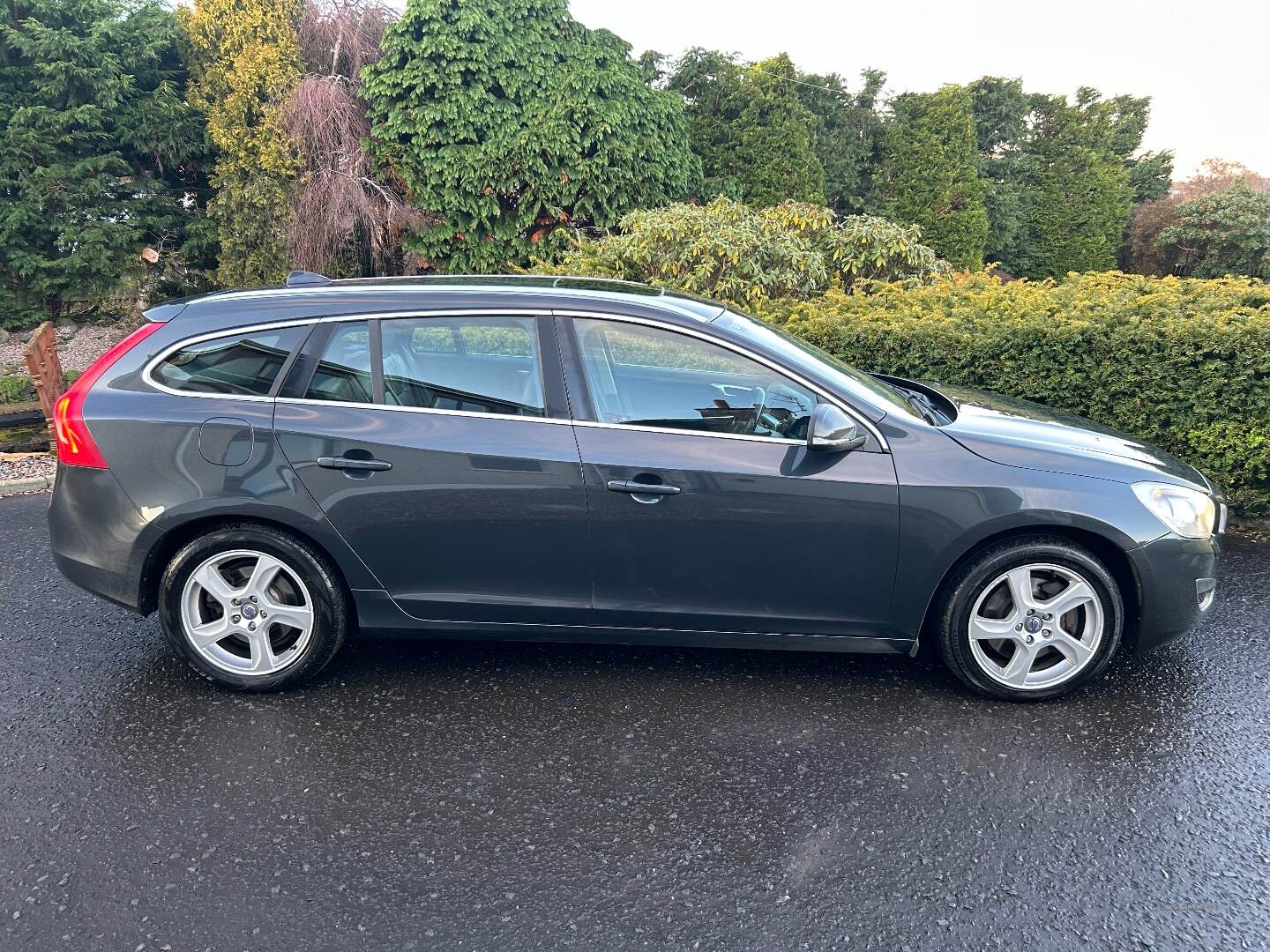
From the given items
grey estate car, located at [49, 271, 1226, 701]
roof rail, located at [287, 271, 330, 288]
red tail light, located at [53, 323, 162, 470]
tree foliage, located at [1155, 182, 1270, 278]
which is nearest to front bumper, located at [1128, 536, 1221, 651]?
grey estate car, located at [49, 271, 1226, 701]

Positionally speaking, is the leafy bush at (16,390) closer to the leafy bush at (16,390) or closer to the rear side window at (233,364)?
the leafy bush at (16,390)

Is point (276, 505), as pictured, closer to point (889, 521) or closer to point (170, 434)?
point (170, 434)

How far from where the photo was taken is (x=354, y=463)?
3184 millimetres

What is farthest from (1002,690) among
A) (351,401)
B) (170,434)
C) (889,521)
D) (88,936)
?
(170,434)

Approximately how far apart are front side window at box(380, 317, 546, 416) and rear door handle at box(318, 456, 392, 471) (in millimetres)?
245

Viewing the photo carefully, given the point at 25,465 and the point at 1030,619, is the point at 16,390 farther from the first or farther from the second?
the point at 1030,619

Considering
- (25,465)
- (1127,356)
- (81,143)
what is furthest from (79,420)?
(81,143)

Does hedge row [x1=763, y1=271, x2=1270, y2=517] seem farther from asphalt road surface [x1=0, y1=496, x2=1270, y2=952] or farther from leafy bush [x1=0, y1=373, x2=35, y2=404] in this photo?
leafy bush [x1=0, y1=373, x2=35, y2=404]

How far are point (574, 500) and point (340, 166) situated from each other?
41.2ft

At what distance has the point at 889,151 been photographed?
22438 millimetres

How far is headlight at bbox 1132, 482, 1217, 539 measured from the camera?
3.14 m

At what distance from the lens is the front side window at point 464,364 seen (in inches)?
128

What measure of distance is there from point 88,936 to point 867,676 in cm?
276

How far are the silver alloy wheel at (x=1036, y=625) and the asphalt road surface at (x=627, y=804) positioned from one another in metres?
0.16
